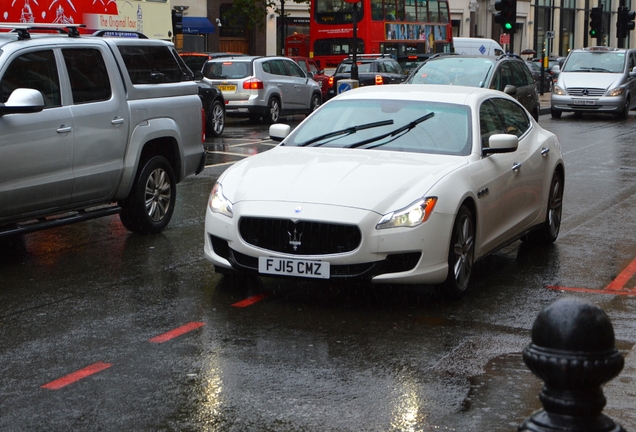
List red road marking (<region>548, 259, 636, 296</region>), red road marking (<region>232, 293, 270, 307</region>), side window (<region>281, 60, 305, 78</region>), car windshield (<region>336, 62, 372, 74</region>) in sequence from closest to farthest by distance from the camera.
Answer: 1. red road marking (<region>232, 293, 270, 307</region>)
2. red road marking (<region>548, 259, 636, 296</region>)
3. side window (<region>281, 60, 305, 78</region>)
4. car windshield (<region>336, 62, 372, 74</region>)

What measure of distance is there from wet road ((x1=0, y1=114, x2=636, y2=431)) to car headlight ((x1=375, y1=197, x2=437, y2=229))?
0.59m

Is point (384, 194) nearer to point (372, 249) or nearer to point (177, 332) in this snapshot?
point (372, 249)

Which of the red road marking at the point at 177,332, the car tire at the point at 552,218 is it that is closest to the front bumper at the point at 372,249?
the red road marking at the point at 177,332

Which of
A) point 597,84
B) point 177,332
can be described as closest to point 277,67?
point 597,84

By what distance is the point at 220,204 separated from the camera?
24.6ft

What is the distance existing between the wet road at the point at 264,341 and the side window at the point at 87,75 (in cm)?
135

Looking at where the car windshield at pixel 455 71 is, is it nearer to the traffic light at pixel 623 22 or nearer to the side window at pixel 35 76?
the side window at pixel 35 76

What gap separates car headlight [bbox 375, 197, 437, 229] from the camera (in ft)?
22.9

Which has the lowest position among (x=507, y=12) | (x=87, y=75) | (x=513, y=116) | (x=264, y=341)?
(x=264, y=341)

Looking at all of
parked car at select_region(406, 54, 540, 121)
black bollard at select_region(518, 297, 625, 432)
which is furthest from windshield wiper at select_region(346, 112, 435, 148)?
parked car at select_region(406, 54, 540, 121)

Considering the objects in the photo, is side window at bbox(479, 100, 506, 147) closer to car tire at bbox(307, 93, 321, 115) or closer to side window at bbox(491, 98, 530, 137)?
side window at bbox(491, 98, 530, 137)

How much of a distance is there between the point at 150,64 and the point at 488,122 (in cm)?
345

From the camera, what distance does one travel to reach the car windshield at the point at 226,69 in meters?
25.7

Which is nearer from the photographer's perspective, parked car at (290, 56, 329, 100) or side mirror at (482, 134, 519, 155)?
side mirror at (482, 134, 519, 155)
